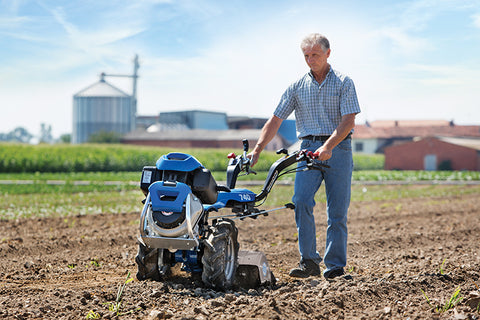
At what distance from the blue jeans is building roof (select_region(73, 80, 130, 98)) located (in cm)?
5036

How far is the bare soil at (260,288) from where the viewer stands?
345 centimetres

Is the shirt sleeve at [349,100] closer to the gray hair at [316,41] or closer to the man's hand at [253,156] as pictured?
the gray hair at [316,41]

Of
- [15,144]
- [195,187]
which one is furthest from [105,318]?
[15,144]

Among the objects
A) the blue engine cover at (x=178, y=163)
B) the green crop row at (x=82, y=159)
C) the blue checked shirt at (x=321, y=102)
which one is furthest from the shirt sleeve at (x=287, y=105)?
the green crop row at (x=82, y=159)

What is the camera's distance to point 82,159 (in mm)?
35594

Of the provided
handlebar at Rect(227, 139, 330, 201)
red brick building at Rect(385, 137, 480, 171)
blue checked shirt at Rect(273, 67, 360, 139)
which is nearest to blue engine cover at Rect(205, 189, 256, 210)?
handlebar at Rect(227, 139, 330, 201)

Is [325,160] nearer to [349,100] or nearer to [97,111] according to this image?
[349,100]

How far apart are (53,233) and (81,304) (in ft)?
15.1

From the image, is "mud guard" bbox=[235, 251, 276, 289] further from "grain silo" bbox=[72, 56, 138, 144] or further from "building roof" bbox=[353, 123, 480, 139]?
"building roof" bbox=[353, 123, 480, 139]

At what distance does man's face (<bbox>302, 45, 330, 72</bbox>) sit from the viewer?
14.3 feet

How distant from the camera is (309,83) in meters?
4.62

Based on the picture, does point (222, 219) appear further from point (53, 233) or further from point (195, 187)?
point (53, 233)

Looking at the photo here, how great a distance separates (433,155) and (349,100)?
47.1 meters

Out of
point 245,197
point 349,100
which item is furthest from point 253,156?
point 349,100
